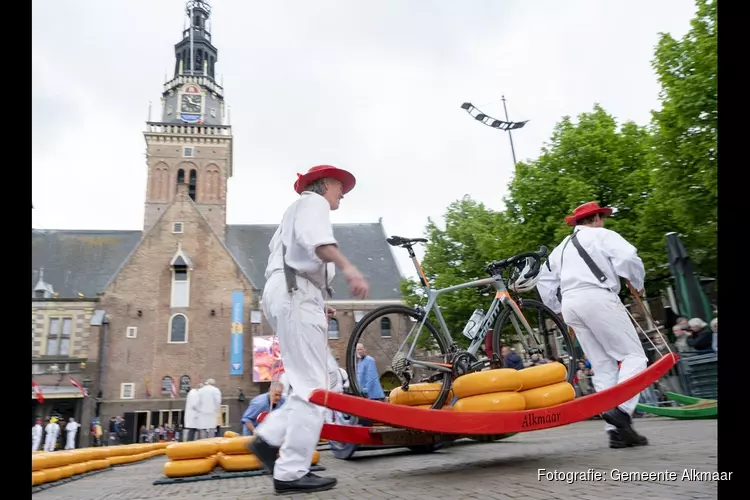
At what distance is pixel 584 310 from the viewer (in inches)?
190

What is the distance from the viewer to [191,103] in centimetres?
5469

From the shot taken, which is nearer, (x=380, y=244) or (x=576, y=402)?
(x=576, y=402)

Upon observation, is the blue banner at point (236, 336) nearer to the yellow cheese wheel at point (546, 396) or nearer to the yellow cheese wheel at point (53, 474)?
the yellow cheese wheel at point (53, 474)

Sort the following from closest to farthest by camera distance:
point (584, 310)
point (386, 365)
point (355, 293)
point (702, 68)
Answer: point (355, 293) < point (584, 310) < point (386, 365) < point (702, 68)

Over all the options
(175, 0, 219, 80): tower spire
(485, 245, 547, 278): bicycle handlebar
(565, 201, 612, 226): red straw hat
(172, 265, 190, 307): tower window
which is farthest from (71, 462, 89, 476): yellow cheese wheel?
(175, 0, 219, 80): tower spire

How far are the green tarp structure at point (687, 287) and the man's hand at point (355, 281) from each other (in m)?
7.74

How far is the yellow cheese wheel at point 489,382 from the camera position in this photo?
4062 mm

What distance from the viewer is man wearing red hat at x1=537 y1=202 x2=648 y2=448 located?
4.67 metres

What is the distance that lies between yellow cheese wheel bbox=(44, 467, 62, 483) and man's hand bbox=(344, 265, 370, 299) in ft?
17.7

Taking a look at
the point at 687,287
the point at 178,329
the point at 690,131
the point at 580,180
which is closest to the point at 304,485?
the point at 687,287

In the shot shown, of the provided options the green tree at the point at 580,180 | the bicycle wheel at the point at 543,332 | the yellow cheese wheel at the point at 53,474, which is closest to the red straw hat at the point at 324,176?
the bicycle wheel at the point at 543,332
